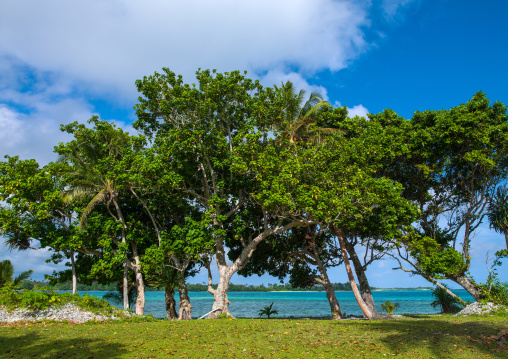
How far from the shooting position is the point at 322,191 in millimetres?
16125

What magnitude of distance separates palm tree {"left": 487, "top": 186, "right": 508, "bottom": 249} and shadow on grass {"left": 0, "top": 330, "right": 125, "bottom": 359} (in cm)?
1952

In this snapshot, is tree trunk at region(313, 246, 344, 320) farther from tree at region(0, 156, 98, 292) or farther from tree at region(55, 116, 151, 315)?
tree at region(0, 156, 98, 292)

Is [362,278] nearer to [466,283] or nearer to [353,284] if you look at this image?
[353,284]

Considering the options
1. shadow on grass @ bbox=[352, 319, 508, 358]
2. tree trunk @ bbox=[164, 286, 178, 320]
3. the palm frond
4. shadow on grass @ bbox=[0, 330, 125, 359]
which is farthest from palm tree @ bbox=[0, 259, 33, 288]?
shadow on grass @ bbox=[352, 319, 508, 358]

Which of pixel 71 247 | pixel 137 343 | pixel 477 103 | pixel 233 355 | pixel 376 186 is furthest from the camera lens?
pixel 477 103

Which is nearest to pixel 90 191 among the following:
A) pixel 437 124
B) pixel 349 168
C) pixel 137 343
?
pixel 137 343

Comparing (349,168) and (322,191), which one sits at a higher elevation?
(349,168)

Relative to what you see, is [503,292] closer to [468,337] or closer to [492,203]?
[492,203]

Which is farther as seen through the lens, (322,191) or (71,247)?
(71,247)

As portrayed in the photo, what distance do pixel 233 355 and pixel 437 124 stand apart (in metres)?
17.0

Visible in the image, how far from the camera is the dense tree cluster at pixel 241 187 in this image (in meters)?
17.0

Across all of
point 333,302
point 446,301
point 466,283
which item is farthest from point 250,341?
point 446,301

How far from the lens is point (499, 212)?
63.0ft

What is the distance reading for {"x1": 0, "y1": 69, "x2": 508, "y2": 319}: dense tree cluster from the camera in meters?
17.0
